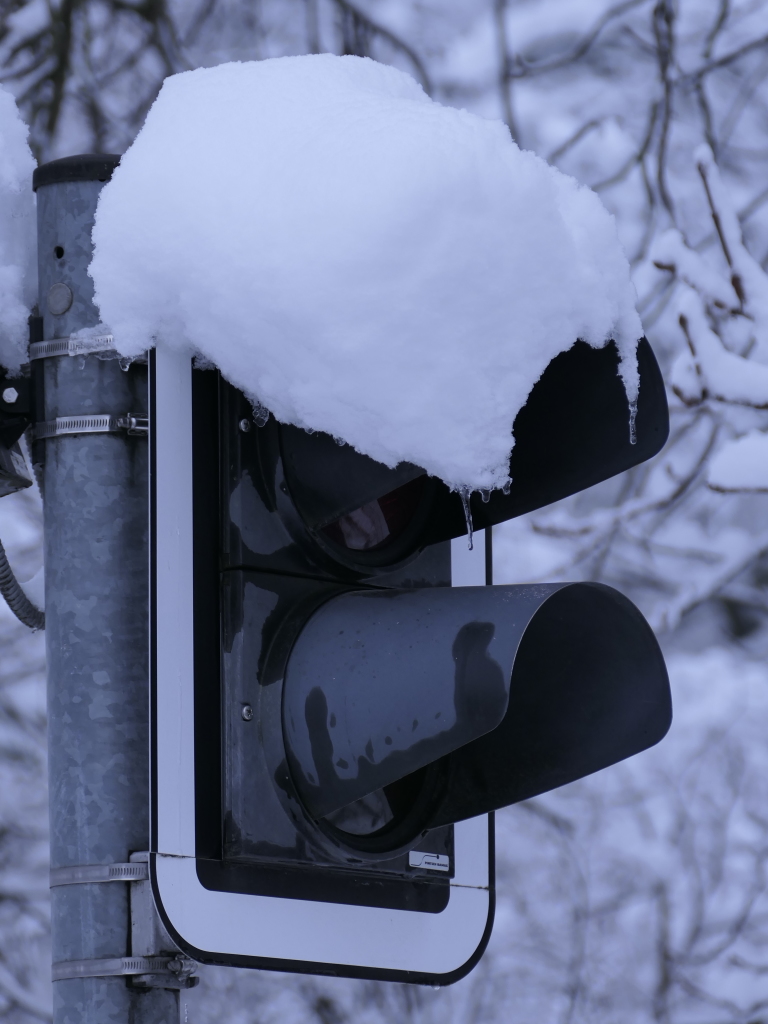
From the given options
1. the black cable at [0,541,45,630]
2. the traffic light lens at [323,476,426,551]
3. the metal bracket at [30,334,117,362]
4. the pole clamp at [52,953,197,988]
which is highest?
the metal bracket at [30,334,117,362]

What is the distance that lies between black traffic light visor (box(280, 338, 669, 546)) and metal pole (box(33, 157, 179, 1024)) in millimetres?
220

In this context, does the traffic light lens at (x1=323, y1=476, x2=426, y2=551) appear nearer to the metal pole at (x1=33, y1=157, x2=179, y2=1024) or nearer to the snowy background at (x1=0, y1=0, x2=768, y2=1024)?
the metal pole at (x1=33, y1=157, x2=179, y2=1024)

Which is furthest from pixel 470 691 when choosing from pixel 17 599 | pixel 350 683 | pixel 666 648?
pixel 666 648

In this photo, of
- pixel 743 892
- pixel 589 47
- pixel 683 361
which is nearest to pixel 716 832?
pixel 743 892

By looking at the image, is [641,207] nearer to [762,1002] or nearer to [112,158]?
[762,1002]

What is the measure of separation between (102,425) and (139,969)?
0.64m

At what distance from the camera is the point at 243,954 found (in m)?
1.68

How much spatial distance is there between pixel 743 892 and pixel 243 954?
4.01 metres

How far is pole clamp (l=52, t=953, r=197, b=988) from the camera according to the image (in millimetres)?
1676

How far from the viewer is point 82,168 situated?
1.87 m

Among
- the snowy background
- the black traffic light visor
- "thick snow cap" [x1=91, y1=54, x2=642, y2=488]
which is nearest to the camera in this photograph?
"thick snow cap" [x1=91, y1=54, x2=642, y2=488]

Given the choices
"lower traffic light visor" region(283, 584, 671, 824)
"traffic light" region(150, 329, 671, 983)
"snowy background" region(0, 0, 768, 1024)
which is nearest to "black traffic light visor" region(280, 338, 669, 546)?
"traffic light" region(150, 329, 671, 983)

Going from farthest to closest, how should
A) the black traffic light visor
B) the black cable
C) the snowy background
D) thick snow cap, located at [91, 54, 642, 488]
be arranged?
the snowy background, the black cable, the black traffic light visor, thick snow cap, located at [91, 54, 642, 488]

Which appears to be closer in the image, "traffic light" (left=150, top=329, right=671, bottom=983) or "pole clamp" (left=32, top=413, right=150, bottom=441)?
"traffic light" (left=150, top=329, right=671, bottom=983)
